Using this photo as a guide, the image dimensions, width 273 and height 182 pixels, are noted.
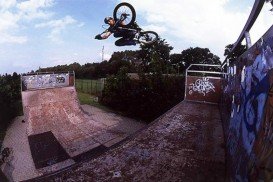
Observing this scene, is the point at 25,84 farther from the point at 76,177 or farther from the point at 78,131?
the point at 76,177

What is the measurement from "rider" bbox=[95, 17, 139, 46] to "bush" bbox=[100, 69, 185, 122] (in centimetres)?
706

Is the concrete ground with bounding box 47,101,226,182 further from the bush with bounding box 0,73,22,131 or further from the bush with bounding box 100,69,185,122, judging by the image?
the bush with bounding box 0,73,22,131

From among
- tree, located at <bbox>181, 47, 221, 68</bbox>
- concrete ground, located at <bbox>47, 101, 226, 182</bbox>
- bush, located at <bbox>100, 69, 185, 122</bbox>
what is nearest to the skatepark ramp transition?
concrete ground, located at <bbox>47, 101, 226, 182</bbox>

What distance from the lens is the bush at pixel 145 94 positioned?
1709 cm

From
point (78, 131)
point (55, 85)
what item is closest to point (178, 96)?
point (78, 131)

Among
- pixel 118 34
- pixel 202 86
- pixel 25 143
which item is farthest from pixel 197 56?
pixel 118 34

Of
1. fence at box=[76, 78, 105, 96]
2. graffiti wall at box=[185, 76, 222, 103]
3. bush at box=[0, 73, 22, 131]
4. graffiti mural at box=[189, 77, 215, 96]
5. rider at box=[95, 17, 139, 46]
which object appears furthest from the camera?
fence at box=[76, 78, 105, 96]

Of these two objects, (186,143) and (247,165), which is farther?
(186,143)

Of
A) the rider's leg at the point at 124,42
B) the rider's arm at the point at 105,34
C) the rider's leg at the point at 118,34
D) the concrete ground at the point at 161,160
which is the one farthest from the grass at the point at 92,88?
the concrete ground at the point at 161,160

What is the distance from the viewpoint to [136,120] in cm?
1909

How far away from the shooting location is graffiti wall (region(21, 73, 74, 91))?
55.5ft

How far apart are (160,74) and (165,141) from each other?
12.6 meters

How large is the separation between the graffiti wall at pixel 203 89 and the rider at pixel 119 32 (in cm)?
403

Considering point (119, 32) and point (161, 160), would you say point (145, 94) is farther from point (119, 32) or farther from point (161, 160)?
point (161, 160)
